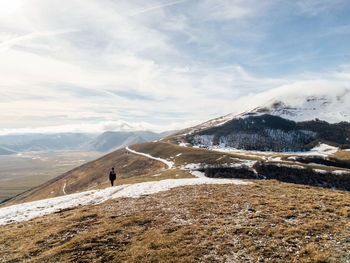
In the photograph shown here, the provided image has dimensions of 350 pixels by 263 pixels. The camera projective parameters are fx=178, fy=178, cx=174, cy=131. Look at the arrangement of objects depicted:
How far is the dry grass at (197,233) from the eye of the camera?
11.5 metres

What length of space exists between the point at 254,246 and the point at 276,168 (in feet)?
287

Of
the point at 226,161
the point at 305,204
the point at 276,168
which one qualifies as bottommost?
the point at 276,168

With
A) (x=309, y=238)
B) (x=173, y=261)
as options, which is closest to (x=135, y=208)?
(x=173, y=261)

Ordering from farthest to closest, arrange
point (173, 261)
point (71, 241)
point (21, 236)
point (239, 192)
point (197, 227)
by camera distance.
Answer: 1. point (239, 192)
2. point (21, 236)
3. point (197, 227)
4. point (71, 241)
5. point (173, 261)

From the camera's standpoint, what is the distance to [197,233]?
1460cm

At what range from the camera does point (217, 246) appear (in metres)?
12.5

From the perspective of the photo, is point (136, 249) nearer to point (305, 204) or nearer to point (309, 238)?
point (309, 238)

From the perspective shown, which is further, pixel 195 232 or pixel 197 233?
pixel 195 232

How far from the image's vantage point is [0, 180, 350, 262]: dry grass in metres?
11.5

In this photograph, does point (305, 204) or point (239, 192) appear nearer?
point (305, 204)

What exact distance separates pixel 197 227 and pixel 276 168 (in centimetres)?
8642

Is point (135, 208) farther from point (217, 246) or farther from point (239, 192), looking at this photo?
point (239, 192)

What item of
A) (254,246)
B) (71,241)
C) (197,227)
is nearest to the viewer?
(254,246)

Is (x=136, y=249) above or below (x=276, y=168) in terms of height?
above
